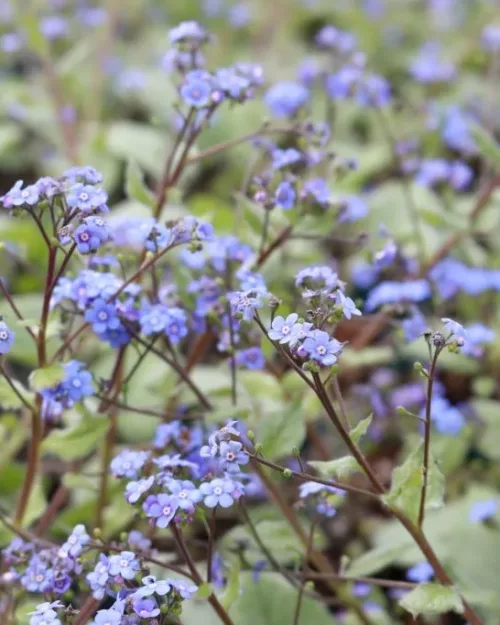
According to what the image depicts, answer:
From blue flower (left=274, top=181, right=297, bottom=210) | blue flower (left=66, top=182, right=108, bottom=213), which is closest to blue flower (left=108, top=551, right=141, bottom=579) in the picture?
blue flower (left=66, top=182, right=108, bottom=213)

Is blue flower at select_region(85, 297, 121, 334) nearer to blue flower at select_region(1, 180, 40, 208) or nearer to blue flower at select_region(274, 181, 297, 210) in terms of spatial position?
blue flower at select_region(1, 180, 40, 208)

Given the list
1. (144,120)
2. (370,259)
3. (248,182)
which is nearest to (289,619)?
(370,259)

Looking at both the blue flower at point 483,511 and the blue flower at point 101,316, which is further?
the blue flower at point 483,511

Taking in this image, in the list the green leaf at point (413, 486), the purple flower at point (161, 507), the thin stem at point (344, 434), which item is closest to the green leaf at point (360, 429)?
the thin stem at point (344, 434)

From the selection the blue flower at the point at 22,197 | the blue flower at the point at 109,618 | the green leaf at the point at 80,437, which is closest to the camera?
the blue flower at the point at 109,618

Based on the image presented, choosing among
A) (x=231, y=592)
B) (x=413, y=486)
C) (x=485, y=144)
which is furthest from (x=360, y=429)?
(x=485, y=144)

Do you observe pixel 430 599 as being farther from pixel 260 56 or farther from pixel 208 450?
pixel 260 56

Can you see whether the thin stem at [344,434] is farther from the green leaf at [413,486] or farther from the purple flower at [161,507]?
the purple flower at [161,507]
